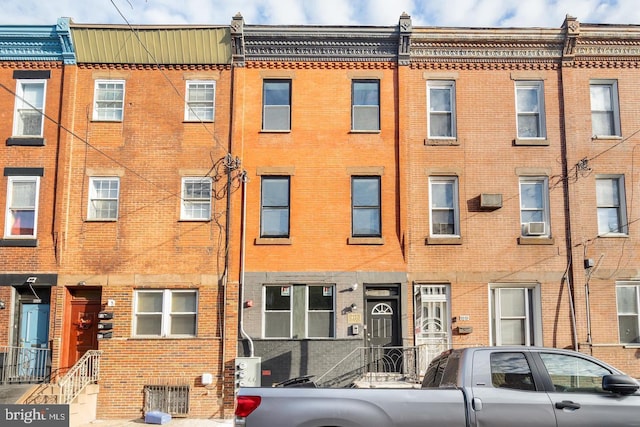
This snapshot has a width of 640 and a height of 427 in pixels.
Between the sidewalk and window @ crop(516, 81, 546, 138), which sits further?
window @ crop(516, 81, 546, 138)

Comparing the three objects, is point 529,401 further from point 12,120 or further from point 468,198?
point 12,120

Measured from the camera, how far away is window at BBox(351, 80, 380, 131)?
16.7 meters

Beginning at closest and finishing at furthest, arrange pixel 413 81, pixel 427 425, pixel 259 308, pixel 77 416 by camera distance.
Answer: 1. pixel 427 425
2. pixel 77 416
3. pixel 259 308
4. pixel 413 81

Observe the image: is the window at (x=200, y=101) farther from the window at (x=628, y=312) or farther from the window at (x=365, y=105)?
the window at (x=628, y=312)

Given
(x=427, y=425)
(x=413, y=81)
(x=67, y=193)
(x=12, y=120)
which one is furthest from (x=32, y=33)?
(x=427, y=425)

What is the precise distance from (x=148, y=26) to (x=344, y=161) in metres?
6.59

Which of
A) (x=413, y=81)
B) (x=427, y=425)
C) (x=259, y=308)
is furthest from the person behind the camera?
(x=413, y=81)

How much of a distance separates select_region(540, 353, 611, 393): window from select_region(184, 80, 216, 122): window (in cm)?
1197

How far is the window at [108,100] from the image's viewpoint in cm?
1667

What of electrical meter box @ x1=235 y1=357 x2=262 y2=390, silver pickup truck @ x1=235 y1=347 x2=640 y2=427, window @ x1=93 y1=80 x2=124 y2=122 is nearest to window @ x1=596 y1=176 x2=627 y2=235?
electrical meter box @ x1=235 y1=357 x2=262 y2=390

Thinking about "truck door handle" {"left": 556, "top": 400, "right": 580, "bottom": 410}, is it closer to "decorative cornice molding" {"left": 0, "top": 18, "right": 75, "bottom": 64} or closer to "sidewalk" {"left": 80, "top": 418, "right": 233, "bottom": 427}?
"sidewalk" {"left": 80, "top": 418, "right": 233, "bottom": 427}

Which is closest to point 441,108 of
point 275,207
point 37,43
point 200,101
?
point 275,207

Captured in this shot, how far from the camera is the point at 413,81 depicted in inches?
663

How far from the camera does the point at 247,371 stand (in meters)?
14.8
